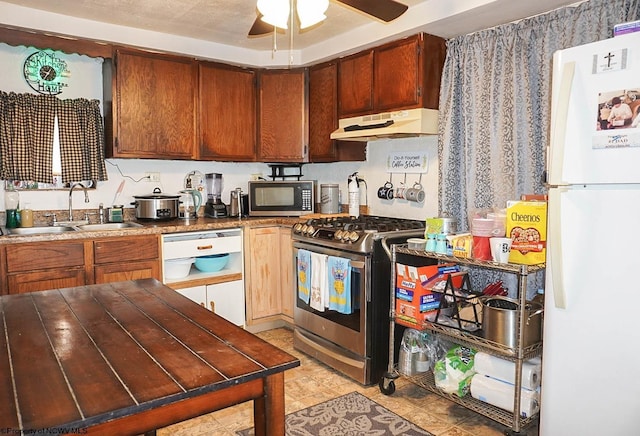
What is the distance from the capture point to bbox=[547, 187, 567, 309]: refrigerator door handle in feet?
6.11

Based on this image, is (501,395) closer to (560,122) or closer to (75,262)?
(560,122)

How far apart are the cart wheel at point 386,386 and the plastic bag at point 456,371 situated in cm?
30

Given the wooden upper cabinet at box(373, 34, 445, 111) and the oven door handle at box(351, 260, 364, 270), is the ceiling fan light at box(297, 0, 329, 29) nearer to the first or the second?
the wooden upper cabinet at box(373, 34, 445, 111)

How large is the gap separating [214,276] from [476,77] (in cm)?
233

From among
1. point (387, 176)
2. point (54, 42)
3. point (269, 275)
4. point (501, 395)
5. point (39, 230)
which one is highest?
point (54, 42)

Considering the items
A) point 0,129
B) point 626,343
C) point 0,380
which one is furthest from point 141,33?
point 626,343

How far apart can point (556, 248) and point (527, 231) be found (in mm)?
326

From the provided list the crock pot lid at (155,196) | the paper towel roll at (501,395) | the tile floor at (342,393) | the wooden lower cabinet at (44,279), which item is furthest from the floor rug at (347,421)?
the crock pot lid at (155,196)

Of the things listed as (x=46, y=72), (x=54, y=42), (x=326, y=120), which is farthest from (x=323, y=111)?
(x=46, y=72)

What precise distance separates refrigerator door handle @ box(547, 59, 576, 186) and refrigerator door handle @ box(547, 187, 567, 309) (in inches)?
2.3

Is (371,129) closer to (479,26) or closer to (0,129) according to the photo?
(479,26)

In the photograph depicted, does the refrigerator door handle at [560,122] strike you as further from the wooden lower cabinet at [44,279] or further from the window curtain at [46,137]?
the window curtain at [46,137]

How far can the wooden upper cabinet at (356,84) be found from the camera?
3443 mm

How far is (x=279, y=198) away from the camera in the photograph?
Result: 3986 mm
